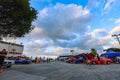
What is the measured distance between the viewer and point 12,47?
259 feet

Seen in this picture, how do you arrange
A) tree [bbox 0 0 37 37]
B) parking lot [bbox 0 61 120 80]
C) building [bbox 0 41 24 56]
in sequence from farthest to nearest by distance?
building [bbox 0 41 24 56] < tree [bbox 0 0 37 37] < parking lot [bbox 0 61 120 80]

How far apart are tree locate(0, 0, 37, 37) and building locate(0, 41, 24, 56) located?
5022 cm

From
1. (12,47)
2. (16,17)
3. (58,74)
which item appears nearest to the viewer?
(58,74)

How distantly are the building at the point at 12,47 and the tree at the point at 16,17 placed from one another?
165 feet

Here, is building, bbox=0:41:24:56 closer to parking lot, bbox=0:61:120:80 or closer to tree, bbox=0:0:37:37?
tree, bbox=0:0:37:37

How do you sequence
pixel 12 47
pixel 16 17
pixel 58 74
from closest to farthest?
pixel 58 74 < pixel 16 17 < pixel 12 47

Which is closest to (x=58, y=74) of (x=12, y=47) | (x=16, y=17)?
(x=16, y=17)

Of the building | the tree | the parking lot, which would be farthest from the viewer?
the building

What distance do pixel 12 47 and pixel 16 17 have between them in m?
60.5

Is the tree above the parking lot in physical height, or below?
above

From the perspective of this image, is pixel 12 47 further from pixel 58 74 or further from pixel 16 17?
pixel 58 74

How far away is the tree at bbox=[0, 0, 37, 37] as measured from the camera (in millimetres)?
20562

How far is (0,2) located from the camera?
20.1 metres

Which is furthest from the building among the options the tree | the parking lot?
the parking lot
